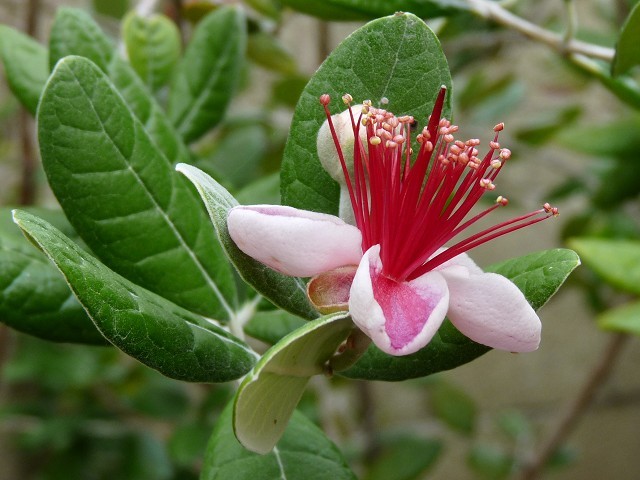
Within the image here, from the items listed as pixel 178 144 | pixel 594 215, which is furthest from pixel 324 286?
pixel 594 215

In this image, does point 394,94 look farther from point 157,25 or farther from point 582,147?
point 582,147

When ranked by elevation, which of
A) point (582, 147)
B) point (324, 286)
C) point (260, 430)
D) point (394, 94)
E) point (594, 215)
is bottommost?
point (594, 215)

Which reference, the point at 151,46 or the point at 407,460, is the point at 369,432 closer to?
the point at 407,460

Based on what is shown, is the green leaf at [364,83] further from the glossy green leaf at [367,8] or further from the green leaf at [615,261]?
the green leaf at [615,261]

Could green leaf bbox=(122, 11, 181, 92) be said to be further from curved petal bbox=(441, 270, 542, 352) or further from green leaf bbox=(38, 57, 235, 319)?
curved petal bbox=(441, 270, 542, 352)

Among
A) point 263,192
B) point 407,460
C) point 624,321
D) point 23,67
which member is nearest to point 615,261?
point 624,321

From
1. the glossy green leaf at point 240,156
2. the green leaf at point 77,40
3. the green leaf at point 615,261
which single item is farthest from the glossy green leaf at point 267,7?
the green leaf at point 615,261
